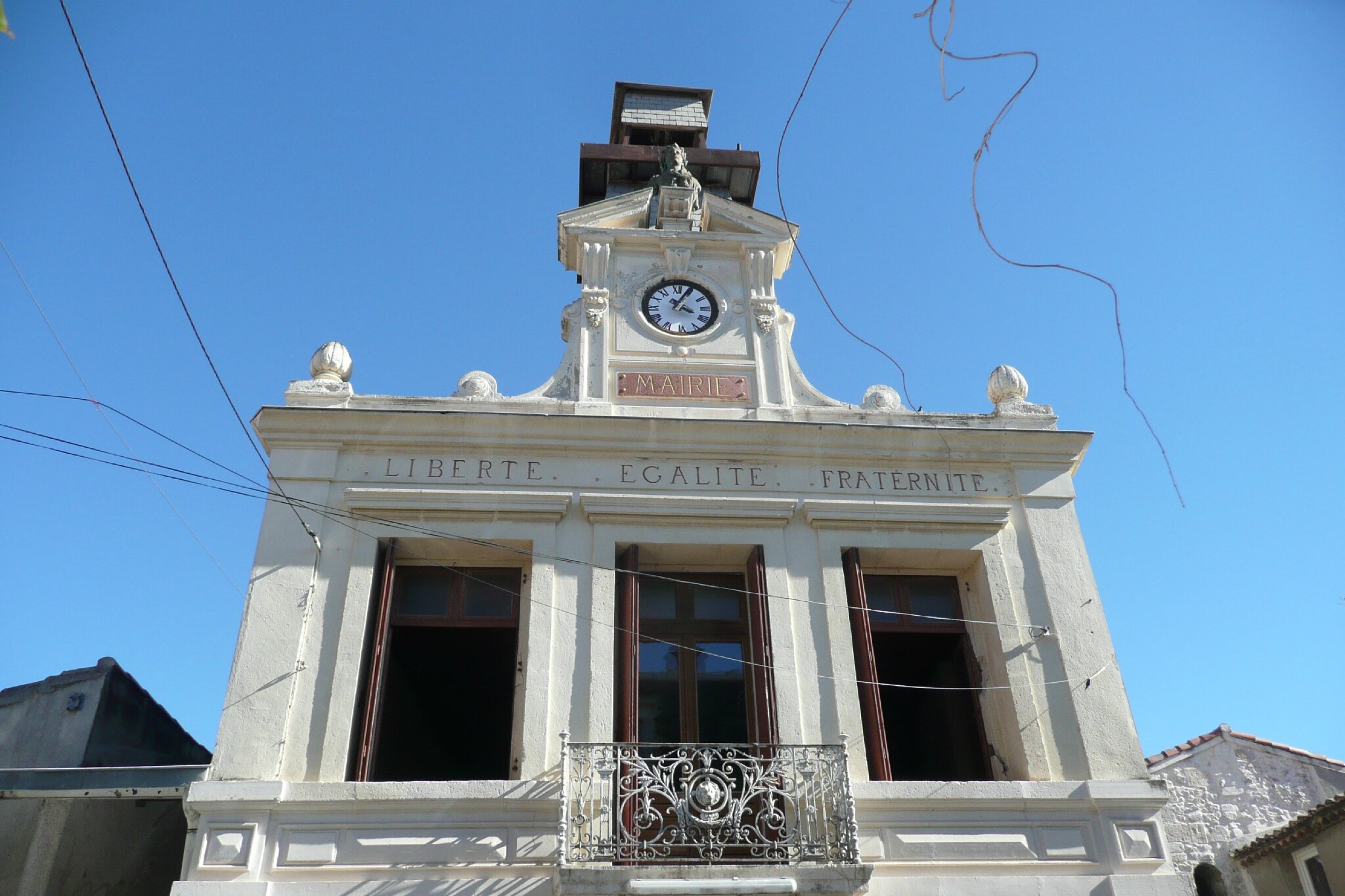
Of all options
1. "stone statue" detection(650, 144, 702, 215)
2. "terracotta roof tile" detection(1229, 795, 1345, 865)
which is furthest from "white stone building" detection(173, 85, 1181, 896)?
"terracotta roof tile" detection(1229, 795, 1345, 865)

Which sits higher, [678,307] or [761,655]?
[678,307]

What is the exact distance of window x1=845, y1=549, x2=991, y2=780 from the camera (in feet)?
33.9

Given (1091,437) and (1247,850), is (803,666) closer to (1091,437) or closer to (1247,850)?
(1091,437)

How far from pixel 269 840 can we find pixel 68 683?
5.24 m

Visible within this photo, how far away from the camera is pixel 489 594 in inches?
422

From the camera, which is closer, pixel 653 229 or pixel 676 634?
pixel 676 634

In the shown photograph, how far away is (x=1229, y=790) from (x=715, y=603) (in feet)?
37.7

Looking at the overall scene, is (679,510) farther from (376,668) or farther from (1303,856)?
(1303,856)

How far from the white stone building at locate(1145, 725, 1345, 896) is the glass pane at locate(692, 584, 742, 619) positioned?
10110 mm

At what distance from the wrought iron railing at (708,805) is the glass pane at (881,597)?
1991 millimetres

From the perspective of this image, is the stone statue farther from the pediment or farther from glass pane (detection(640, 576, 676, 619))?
glass pane (detection(640, 576, 676, 619))

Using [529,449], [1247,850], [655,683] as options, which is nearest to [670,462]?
[529,449]

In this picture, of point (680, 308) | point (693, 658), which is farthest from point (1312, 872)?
point (680, 308)

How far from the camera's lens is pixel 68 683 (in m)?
12.5
